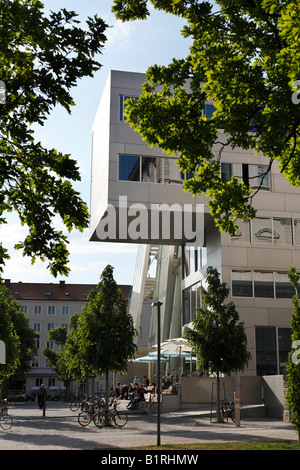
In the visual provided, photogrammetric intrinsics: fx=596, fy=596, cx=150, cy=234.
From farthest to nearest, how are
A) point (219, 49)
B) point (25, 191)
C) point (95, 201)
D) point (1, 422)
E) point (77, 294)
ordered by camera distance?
point (77, 294) < point (95, 201) < point (1, 422) < point (219, 49) < point (25, 191)

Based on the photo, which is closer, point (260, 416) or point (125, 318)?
point (125, 318)

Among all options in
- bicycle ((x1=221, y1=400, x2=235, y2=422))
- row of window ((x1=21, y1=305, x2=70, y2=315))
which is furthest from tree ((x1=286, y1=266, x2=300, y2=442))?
row of window ((x1=21, y1=305, x2=70, y2=315))

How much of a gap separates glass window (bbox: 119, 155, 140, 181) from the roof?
77237 mm

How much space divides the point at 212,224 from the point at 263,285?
468 cm

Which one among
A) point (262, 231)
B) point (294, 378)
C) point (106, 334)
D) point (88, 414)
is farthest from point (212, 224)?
point (294, 378)

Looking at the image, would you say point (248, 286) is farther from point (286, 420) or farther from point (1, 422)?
point (1, 422)

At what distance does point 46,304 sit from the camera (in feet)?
351

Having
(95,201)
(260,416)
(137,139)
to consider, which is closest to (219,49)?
(260,416)

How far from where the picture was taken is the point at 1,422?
22875mm

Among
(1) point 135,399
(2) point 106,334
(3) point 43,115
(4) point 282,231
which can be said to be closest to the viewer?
(3) point 43,115

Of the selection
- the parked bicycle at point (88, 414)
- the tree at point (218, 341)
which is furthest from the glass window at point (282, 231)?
the parked bicycle at point (88, 414)

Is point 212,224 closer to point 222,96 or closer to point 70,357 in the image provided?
point 70,357

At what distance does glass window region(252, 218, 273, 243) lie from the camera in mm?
33688

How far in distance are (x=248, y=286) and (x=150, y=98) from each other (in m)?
22.8
